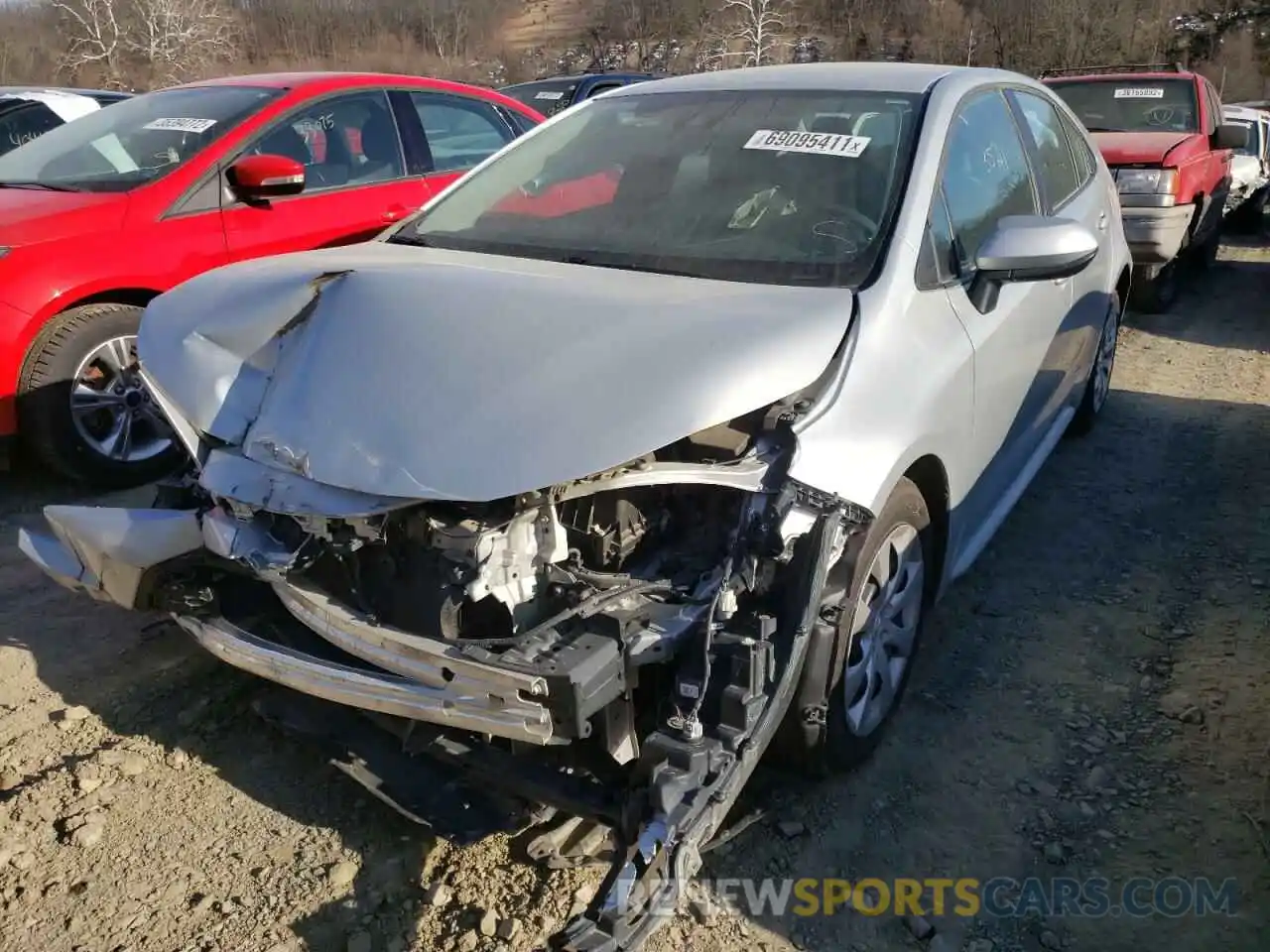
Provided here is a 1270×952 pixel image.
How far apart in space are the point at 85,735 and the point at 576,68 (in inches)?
1937

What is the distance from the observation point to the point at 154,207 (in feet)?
14.8

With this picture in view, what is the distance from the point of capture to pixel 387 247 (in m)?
3.29

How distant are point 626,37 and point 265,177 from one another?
55.1m

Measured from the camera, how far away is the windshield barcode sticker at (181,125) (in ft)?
16.1

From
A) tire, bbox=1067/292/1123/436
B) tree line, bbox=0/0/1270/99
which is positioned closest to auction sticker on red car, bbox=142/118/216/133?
tire, bbox=1067/292/1123/436

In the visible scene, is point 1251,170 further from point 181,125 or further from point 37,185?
point 37,185

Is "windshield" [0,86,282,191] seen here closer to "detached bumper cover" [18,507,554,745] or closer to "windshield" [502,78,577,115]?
"detached bumper cover" [18,507,554,745]

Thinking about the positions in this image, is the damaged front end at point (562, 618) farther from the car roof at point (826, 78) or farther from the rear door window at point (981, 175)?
the car roof at point (826, 78)

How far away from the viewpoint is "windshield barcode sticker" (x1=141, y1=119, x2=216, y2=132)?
4.91 metres

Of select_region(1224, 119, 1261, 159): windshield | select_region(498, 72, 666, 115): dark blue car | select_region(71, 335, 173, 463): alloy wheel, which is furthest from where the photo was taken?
select_region(1224, 119, 1261, 159): windshield

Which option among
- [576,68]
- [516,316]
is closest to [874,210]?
[516,316]

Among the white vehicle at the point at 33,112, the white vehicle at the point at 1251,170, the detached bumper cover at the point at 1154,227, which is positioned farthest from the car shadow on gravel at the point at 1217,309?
the white vehicle at the point at 33,112

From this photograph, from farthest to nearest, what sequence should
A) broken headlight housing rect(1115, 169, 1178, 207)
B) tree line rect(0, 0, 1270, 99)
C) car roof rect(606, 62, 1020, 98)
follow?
1. tree line rect(0, 0, 1270, 99)
2. broken headlight housing rect(1115, 169, 1178, 207)
3. car roof rect(606, 62, 1020, 98)

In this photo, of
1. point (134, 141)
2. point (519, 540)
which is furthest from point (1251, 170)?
point (519, 540)
